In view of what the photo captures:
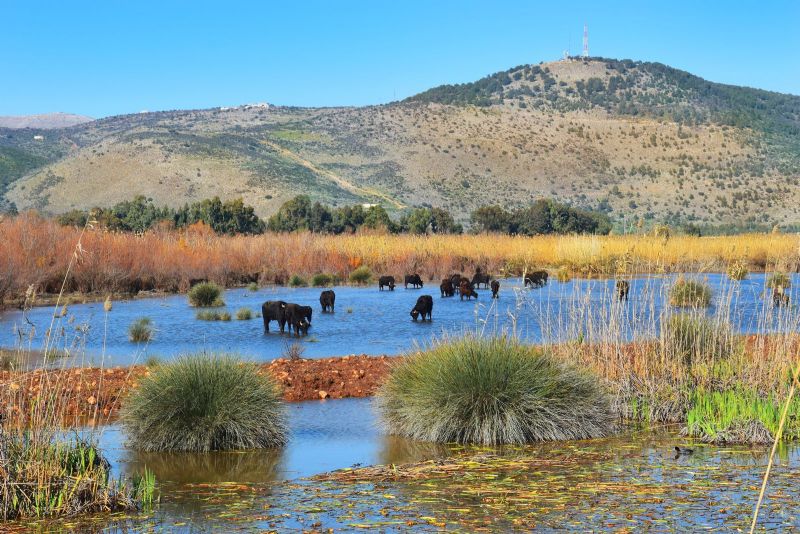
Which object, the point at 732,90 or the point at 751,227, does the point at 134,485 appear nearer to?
the point at 751,227

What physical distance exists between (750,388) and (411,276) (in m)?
26.7

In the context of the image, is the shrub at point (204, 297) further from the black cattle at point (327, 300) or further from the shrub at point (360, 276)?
the shrub at point (360, 276)

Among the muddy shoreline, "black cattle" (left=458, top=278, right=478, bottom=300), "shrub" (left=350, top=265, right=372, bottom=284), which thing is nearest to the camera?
the muddy shoreline

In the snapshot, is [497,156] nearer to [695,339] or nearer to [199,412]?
[695,339]

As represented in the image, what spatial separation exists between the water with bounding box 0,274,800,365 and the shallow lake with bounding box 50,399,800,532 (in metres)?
3.07

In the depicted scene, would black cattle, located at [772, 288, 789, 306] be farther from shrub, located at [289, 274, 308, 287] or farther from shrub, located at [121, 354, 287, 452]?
shrub, located at [289, 274, 308, 287]

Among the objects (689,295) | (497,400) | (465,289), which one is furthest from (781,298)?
(465,289)

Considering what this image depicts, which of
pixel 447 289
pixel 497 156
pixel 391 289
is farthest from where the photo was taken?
pixel 497 156

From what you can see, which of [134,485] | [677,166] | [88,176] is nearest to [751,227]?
[677,166]

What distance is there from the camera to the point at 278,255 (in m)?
42.9

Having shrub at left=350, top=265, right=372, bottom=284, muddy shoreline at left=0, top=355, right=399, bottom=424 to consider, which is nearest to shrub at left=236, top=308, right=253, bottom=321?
muddy shoreline at left=0, top=355, right=399, bottom=424

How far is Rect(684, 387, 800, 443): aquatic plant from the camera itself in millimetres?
10055

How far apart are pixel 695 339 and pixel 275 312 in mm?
12358

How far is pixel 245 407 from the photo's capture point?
33.7ft
